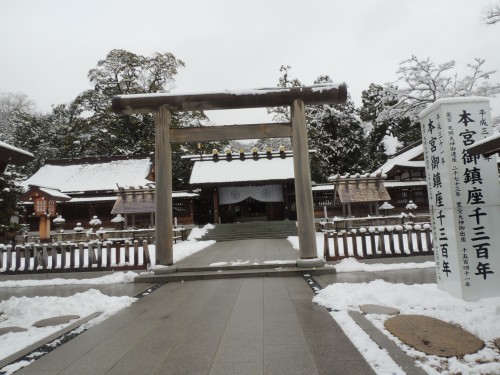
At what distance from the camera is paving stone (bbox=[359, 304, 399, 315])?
401 cm

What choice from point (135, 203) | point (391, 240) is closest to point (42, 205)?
point (135, 203)

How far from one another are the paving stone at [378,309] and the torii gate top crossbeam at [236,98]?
5.04 metres

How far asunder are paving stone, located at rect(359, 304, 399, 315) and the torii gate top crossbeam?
5.04 m

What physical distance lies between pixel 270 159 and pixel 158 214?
18851 millimetres

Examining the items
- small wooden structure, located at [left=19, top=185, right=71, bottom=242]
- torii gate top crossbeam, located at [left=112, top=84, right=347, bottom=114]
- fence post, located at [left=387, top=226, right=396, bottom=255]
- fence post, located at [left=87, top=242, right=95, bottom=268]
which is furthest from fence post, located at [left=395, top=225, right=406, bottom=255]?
small wooden structure, located at [left=19, top=185, right=71, bottom=242]

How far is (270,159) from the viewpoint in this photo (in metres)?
25.8

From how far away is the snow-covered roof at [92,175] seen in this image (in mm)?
26141

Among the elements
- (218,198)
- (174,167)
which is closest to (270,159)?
(218,198)

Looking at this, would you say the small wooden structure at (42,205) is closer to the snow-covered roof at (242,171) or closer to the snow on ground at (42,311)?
the snow-covered roof at (242,171)

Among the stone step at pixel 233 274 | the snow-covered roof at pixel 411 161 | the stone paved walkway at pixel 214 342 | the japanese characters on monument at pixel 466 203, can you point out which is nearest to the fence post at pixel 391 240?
the stone step at pixel 233 274

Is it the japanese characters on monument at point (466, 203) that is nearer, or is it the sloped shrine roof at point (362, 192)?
the japanese characters on monument at point (466, 203)

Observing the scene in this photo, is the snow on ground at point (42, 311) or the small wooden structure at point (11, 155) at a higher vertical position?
the small wooden structure at point (11, 155)

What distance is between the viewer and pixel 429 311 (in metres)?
3.94

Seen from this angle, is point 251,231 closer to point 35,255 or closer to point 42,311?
point 35,255
